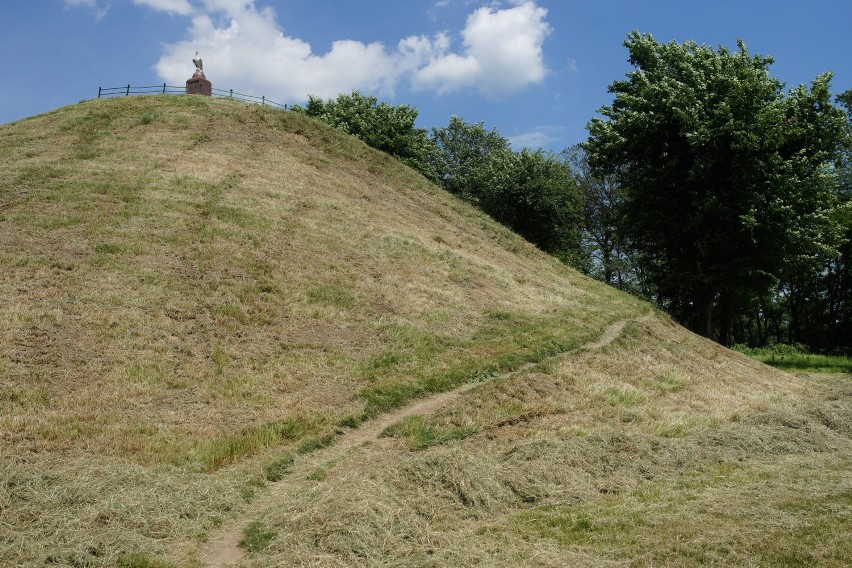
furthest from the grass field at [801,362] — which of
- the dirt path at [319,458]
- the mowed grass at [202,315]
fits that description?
the dirt path at [319,458]

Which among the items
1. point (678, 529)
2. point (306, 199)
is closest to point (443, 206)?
point (306, 199)

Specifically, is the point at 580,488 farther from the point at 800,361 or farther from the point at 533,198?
the point at 533,198

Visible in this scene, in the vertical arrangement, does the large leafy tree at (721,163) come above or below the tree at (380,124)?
below

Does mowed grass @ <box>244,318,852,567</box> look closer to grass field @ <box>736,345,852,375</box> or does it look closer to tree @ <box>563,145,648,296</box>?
grass field @ <box>736,345,852,375</box>

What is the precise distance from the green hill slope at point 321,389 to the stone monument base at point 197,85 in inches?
412

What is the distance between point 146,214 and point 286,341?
8.70 metres

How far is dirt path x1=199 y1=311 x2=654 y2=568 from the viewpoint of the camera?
8023 mm

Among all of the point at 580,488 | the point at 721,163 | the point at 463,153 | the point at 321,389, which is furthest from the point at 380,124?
the point at 580,488

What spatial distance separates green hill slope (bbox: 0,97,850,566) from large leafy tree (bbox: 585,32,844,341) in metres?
5.45

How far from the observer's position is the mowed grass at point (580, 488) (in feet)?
24.5

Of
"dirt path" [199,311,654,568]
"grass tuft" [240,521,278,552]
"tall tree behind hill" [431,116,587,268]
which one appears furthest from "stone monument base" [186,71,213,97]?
"grass tuft" [240,521,278,552]

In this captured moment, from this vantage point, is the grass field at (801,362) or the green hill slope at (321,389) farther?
the grass field at (801,362)

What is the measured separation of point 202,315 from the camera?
16.7m

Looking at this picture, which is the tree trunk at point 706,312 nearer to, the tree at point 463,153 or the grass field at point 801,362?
the grass field at point 801,362
